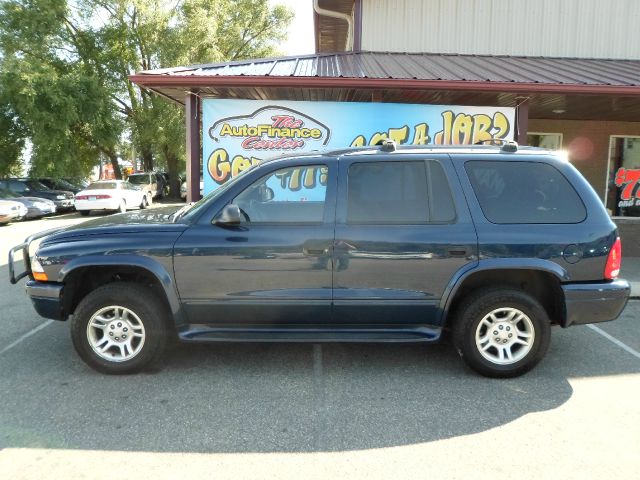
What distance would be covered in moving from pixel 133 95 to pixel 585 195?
25.9 meters

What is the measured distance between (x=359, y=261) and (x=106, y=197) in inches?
654

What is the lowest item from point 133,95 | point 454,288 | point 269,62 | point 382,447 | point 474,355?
point 382,447

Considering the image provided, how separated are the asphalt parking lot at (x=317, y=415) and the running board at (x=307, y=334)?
337 millimetres

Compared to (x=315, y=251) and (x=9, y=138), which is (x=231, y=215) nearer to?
(x=315, y=251)

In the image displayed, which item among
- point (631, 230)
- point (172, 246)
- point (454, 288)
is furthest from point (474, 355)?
point (631, 230)

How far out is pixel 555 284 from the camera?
13.0 feet

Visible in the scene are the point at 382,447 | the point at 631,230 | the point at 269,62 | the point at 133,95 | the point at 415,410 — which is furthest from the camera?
the point at 133,95

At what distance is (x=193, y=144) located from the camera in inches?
328

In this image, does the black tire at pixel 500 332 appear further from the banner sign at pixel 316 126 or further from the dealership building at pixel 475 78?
the banner sign at pixel 316 126

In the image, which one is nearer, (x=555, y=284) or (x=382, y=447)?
(x=382, y=447)

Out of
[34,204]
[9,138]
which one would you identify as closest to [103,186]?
[34,204]

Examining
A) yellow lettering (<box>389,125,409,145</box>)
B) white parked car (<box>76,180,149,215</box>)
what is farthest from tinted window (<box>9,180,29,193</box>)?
yellow lettering (<box>389,125,409,145</box>)

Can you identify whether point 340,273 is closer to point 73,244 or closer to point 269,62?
point 73,244

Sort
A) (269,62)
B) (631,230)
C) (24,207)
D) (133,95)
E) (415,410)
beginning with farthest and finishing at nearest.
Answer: (133,95) → (24,207) → (631,230) → (269,62) → (415,410)
